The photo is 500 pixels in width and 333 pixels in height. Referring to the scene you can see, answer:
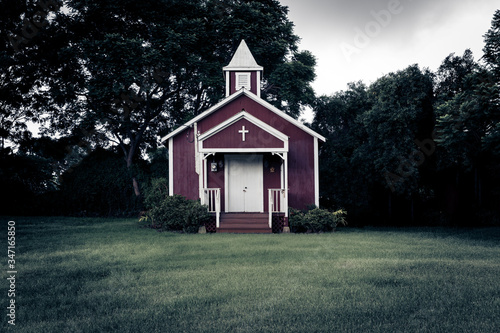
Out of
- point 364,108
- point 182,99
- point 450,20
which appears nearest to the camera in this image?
point 450,20

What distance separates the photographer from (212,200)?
661 inches

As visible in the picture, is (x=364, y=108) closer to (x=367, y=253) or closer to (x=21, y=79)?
(x=367, y=253)

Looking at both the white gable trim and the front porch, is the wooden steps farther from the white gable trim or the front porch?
the white gable trim

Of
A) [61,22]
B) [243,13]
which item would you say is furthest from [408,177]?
[61,22]

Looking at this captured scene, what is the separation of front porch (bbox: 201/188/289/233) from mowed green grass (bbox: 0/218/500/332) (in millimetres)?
3865

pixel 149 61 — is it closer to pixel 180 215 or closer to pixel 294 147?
pixel 294 147

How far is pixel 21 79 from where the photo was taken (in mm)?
24469

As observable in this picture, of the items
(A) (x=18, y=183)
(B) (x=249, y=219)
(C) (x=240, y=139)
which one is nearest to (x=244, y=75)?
(C) (x=240, y=139)

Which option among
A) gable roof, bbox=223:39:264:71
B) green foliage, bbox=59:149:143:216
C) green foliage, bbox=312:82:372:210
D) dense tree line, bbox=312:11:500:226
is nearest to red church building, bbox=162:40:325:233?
gable roof, bbox=223:39:264:71

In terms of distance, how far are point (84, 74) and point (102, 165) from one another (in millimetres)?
6211

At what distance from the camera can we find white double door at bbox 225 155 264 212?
17594 mm

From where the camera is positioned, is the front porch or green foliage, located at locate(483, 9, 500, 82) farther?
the front porch

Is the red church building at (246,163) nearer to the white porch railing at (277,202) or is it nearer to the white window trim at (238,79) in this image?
the white porch railing at (277,202)

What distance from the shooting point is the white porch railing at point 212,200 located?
15.7 meters
